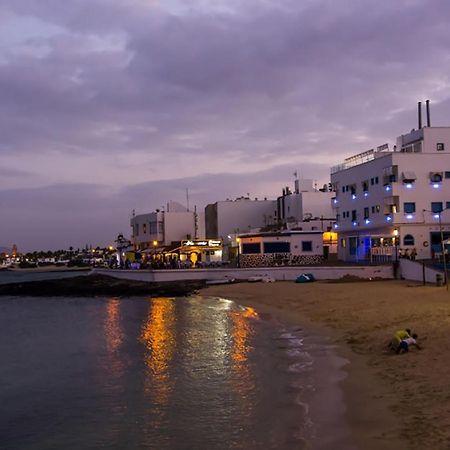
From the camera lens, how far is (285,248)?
64875 millimetres

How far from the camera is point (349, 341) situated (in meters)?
24.5

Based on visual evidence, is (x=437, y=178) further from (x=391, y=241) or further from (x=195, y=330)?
(x=195, y=330)

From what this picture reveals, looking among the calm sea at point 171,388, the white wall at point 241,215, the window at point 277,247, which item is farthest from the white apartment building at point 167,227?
the calm sea at point 171,388

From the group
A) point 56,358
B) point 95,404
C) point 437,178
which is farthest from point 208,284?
point 95,404

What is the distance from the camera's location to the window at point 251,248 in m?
65.5

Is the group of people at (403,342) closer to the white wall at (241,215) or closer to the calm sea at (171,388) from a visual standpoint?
the calm sea at (171,388)

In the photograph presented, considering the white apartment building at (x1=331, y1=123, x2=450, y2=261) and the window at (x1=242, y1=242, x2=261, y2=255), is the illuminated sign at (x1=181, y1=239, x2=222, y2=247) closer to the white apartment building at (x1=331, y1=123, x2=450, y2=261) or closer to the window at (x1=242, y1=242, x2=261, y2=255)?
the window at (x1=242, y1=242, x2=261, y2=255)

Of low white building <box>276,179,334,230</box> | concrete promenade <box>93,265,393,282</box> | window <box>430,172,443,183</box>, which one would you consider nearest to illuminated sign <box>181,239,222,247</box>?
low white building <box>276,179,334,230</box>

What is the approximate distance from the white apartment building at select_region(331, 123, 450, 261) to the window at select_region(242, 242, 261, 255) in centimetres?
1142

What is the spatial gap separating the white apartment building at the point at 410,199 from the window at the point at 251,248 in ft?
37.5

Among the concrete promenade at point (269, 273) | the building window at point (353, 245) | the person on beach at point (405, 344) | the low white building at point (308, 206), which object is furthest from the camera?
the low white building at point (308, 206)

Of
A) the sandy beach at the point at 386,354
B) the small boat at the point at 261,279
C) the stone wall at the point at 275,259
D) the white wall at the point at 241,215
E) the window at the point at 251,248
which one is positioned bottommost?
the sandy beach at the point at 386,354

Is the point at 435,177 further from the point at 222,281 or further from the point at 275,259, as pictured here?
the point at 222,281

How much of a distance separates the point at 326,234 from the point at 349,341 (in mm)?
49795
